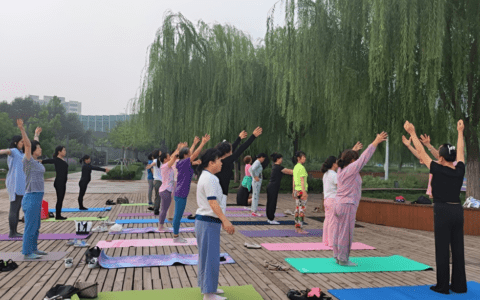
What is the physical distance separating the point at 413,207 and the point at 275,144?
9406 millimetres

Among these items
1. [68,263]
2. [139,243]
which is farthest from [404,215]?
[68,263]

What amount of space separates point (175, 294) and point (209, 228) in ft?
3.13

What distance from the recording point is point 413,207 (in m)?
10.2

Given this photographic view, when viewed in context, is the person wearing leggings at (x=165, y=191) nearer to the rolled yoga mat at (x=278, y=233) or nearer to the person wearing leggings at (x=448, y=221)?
the rolled yoga mat at (x=278, y=233)

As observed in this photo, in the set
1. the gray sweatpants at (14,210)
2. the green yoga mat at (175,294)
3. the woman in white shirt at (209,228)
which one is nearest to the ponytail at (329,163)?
the green yoga mat at (175,294)

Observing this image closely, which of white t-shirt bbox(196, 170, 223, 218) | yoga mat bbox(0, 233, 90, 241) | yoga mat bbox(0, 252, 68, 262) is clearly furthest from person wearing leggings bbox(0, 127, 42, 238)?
white t-shirt bbox(196, 170, 223, 218)

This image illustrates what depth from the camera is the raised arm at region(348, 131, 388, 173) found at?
216 inches

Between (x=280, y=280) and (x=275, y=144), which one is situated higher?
(x=275, y=144)

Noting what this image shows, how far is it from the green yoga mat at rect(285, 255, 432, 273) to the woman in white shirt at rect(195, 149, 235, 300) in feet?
6.30

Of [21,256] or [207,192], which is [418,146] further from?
[21,256]

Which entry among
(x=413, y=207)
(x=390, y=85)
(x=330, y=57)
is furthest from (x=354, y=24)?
(x=413, y=207)

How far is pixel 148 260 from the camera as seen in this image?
6.20 m

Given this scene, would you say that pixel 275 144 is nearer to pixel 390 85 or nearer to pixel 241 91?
pixel 241 91

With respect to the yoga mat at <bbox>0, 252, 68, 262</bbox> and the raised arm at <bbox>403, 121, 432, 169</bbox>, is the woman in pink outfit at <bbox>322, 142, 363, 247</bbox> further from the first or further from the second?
the yoga mat at <bbox>0, 252, 68, 262</bbox>
